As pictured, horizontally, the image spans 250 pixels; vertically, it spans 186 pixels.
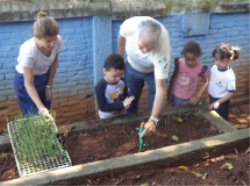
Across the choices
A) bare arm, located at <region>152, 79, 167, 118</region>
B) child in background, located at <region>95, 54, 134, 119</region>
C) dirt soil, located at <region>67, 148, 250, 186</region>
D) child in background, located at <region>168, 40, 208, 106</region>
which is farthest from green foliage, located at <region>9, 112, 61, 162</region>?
child in background, located at <region>168, 40, 208, 106</region>

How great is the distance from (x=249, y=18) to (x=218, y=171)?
3.40m

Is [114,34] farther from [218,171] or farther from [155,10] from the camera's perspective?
[218,171]

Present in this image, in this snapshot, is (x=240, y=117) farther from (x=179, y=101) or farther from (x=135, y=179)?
(x=135, y=179)

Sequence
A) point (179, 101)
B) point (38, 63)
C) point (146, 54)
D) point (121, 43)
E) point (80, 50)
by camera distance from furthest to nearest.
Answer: point (80, 50)
point (179, 101)
point (121, 43)
point (146, 54)
point (38, 63)

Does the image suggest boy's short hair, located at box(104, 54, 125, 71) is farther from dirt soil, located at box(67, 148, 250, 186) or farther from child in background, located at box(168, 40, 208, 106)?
dirt soil, located at box(67, 148, 250, 186)

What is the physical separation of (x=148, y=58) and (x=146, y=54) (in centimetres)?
5

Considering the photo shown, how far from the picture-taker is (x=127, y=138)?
2930 millimetres

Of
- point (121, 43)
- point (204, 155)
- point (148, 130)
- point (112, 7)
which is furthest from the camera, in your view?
point (112, 7)

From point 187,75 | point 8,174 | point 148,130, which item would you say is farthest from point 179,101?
point 8,174

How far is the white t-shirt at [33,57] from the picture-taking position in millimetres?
2637

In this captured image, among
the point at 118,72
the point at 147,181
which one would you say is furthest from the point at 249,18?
the point at 147,181

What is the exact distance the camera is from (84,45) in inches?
157

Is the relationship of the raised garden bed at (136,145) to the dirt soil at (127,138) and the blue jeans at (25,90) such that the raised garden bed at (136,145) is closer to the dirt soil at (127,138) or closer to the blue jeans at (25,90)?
the dirt soil at (127,138)

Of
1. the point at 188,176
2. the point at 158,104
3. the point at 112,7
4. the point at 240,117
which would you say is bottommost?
the point at 240,117
